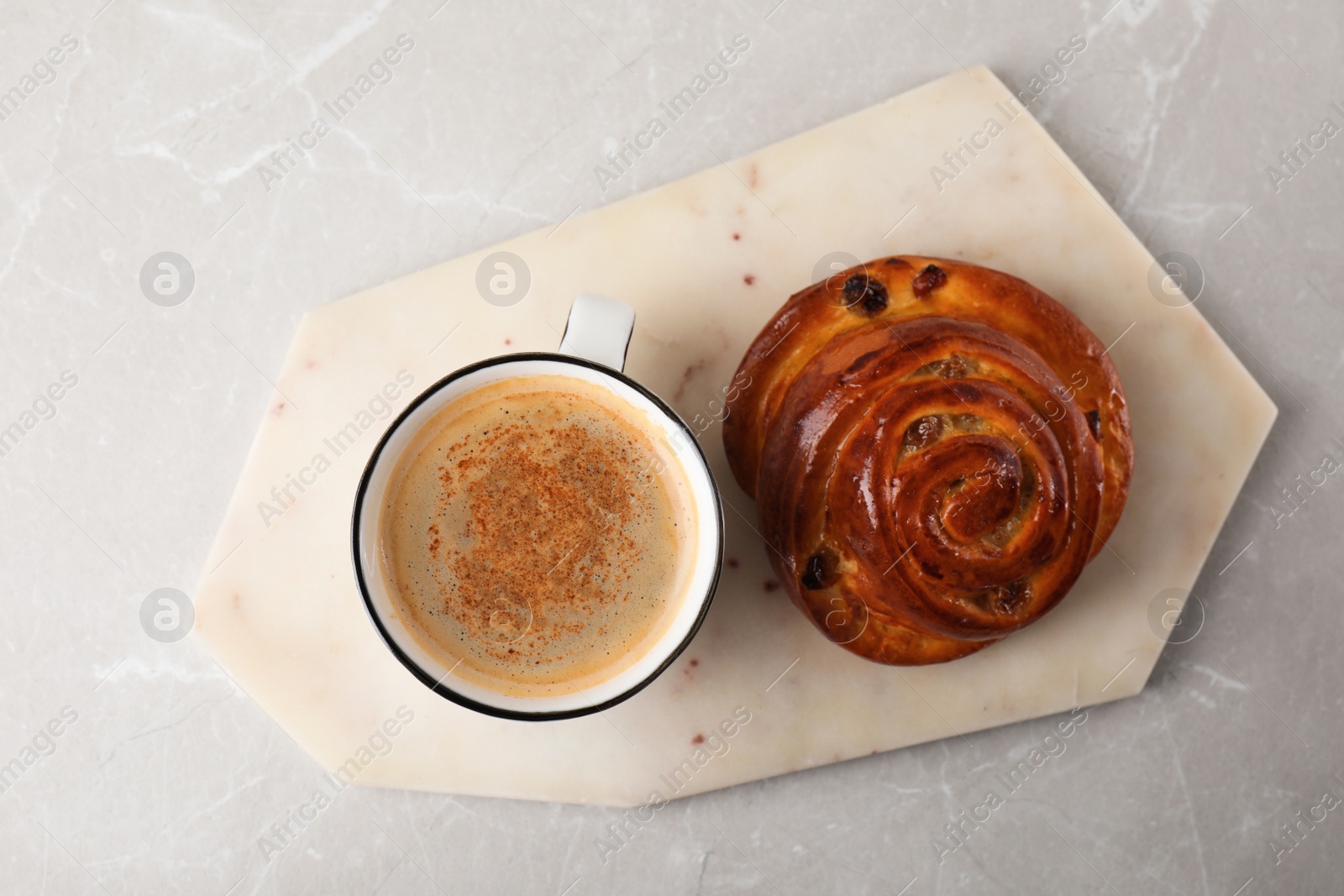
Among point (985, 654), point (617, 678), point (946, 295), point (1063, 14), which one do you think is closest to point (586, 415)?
point (617, 678)

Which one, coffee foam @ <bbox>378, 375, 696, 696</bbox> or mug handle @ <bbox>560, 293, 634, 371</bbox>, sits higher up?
mug handle @ <bbox>560, 293, 634, 371</bbox>

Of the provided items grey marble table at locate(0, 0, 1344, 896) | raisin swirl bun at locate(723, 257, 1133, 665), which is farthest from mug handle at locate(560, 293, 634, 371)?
grey marble table at locate(0, 0, 1344, 896)

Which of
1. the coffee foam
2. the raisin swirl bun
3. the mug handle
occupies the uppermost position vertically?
the mug handle

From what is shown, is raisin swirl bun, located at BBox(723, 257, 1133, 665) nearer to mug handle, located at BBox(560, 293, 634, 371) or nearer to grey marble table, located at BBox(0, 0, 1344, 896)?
mug handle, located at BBox(560, 293, 634, 371)

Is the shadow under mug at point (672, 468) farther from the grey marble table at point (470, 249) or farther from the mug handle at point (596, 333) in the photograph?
the grey marble table at point (470, 249)

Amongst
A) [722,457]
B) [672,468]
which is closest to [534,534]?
[672,468]

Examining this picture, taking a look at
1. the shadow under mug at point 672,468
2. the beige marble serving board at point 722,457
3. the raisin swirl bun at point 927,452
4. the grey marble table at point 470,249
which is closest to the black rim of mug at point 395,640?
the shadow under mug at point 672,468

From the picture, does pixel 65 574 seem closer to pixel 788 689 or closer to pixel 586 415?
pixel 586 415
